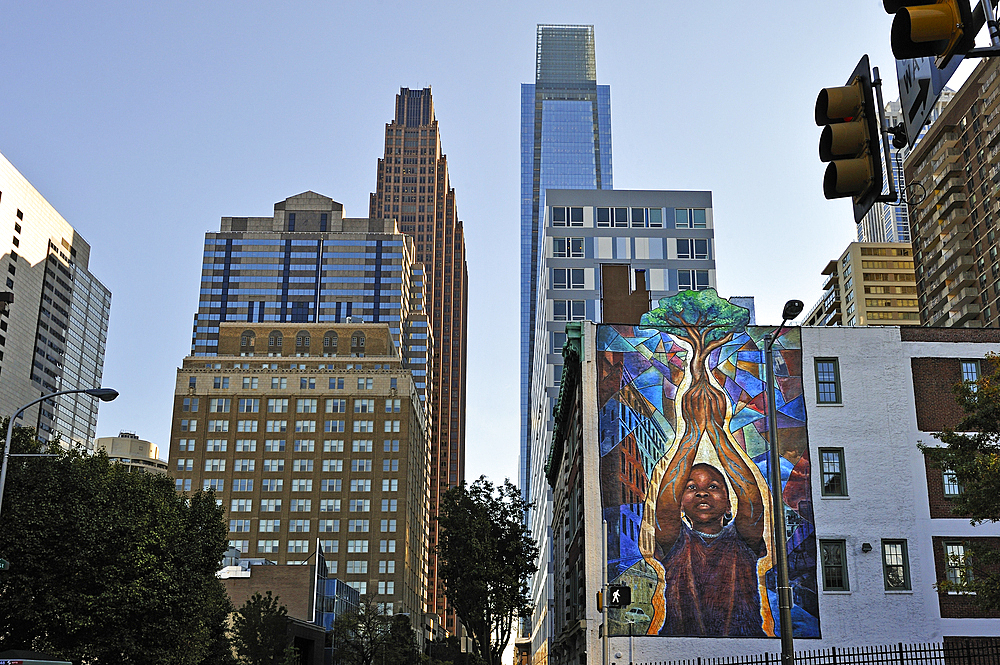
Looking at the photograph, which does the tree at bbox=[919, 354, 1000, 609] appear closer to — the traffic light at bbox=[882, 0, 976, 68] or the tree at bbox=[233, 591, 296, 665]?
the traffic light at bbox=[882, 0, 976, 68]

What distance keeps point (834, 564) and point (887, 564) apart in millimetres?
2431

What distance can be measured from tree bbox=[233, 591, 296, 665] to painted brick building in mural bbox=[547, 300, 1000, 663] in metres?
23.4

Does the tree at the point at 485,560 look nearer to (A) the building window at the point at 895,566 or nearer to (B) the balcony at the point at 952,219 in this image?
(A) the building window at the point at 895,566

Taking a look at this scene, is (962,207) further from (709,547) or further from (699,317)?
(709,547)

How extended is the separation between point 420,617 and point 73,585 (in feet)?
462

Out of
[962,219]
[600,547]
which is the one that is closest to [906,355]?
[600,547]

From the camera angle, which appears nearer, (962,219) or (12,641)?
(12,641)

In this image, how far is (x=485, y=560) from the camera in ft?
192

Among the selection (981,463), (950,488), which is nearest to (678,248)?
(950,488)

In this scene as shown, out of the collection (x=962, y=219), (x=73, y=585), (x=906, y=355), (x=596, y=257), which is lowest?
(x=73, y=585)

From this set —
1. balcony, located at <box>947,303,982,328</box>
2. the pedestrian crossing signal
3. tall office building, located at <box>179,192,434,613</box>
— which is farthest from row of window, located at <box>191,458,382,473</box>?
the pedestrian crossing signal

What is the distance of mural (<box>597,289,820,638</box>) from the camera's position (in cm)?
4528

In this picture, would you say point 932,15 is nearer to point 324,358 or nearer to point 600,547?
point 600,547

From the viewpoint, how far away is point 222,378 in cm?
15962
